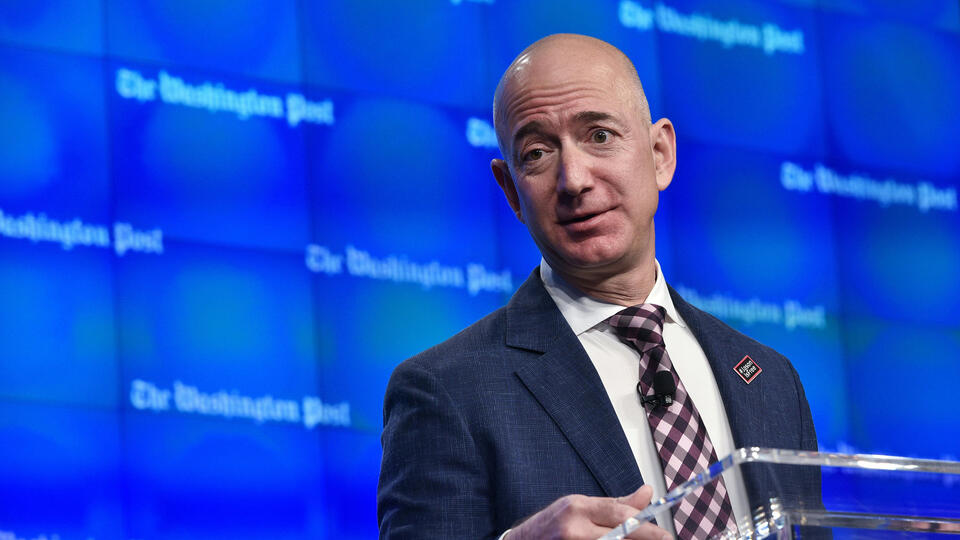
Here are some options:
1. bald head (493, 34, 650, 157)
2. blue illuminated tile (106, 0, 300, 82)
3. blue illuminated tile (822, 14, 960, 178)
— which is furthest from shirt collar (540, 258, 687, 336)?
blue illuminated tile (822, 14, 960, 178)

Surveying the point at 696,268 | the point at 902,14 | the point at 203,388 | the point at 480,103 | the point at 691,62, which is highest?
the point at 902,14

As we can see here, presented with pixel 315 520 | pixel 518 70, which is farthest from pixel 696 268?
pixel 518 70

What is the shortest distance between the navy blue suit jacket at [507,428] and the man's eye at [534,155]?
25 centimetres

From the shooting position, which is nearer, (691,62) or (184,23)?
(184,23)

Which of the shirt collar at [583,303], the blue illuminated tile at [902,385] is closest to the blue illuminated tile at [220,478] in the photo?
the shirt collar at [583,303]

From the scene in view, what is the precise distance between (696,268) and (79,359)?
209cm

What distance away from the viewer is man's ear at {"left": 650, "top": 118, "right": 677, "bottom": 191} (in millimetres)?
2246

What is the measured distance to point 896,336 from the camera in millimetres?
4734

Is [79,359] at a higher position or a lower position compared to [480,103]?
lower

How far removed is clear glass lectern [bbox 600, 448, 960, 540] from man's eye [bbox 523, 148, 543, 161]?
0.86 meters

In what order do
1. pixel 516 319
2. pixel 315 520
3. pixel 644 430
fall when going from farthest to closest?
pixel 315 520, pixel 516 319, pixel 644 430

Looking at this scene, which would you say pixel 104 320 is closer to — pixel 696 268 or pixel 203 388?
pixel 203 388

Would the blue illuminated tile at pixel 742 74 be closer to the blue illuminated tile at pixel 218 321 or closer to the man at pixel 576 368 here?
the blue illuminated tile at pixel 218 321

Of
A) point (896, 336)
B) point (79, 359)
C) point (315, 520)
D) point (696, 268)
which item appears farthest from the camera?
point (896, 336)
